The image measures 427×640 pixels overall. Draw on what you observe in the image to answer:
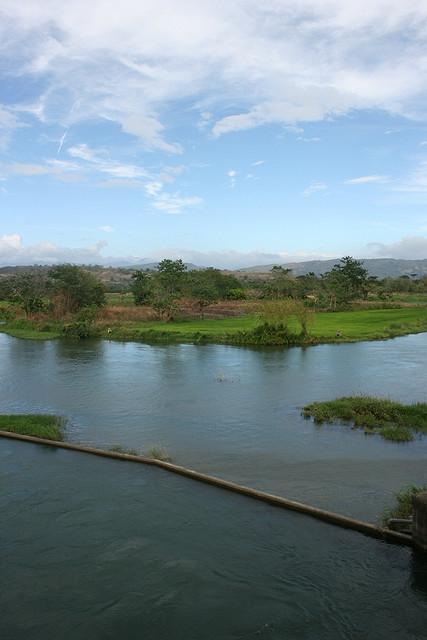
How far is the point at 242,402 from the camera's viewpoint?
21.2 meters

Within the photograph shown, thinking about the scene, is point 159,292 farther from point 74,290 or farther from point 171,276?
point 74,290

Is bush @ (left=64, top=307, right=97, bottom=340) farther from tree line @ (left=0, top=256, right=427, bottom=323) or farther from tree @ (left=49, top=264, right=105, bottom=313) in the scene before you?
tree line @ (left=0, top=256, right=427, bottom=323)

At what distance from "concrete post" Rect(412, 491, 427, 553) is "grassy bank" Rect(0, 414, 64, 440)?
10.4 meters

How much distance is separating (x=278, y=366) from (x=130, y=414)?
11.9 m

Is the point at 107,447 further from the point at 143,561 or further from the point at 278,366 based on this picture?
the point at 278,366

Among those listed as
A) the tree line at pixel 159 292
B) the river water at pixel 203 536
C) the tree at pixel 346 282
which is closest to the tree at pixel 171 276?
the tree line at pixel 159 292

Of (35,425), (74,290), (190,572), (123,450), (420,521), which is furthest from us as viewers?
(74,290)

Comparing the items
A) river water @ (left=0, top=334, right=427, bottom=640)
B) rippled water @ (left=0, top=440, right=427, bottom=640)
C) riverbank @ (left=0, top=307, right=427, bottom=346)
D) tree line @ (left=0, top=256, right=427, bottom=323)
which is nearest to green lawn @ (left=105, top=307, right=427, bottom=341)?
riverbank @ (left=0, top=307, right=427, bottom=346)

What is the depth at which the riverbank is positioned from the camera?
126 feet

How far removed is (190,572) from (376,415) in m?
10.6

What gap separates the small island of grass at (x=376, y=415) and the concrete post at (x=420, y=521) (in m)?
6.67

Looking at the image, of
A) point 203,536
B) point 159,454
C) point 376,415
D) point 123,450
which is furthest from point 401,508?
point 376,415

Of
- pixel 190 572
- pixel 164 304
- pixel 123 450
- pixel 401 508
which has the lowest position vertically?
pixel 190 572

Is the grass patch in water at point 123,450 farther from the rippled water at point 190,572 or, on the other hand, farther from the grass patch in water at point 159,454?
the rippled water at point 190,572
